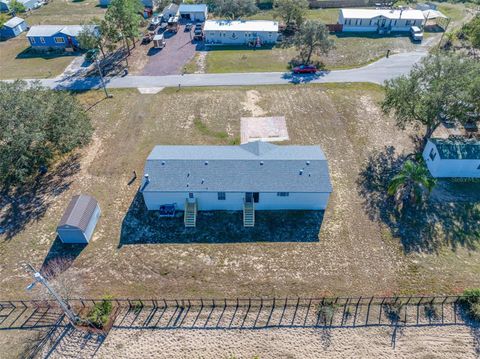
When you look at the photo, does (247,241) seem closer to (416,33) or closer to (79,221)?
(79,221)

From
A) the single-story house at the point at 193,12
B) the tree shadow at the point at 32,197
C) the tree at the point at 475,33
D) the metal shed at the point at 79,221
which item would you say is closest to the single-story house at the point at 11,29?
the single-story house at the point at 193,12

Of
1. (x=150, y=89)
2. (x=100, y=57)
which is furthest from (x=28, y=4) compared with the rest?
(x=150, y=89)

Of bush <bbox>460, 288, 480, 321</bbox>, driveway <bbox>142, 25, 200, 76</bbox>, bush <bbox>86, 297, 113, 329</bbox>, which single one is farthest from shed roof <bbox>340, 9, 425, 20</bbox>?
bush <bbox>86, 297, 113, 329</bbox>

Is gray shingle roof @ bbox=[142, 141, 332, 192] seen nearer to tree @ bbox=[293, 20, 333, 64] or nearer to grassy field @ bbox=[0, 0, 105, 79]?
tree @ bbox=[293, 20, 333, 64]

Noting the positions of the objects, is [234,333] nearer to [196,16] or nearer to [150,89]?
Result: [150,89]

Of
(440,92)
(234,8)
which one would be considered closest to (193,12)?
(234,8)
